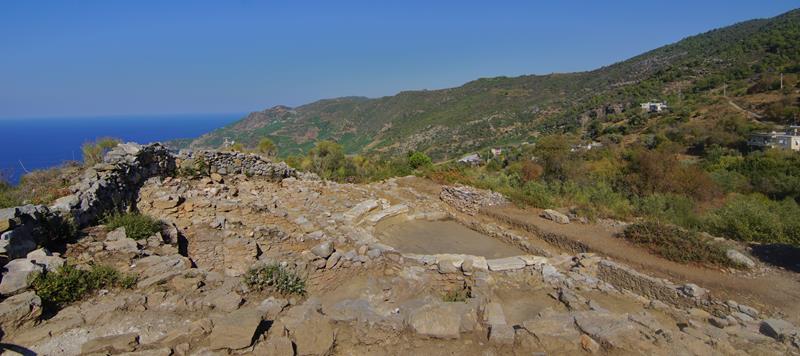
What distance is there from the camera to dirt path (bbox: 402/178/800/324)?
20.7 feet

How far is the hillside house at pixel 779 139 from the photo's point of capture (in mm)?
23703

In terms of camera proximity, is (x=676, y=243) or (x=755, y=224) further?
(x=755, y=224)

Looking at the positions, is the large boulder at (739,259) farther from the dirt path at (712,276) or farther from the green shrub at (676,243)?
the dirt path at (712,276)

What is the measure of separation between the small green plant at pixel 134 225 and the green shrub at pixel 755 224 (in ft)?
39.2

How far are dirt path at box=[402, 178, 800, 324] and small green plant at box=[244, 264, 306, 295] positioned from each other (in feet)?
22.1

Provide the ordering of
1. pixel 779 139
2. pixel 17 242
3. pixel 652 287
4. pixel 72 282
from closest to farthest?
pixel 72 282 < pixel 17 242 < pixel 652 287 < pixel 779 139

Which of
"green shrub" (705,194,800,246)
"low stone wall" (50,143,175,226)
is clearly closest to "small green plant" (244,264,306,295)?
"low stone wall" (50,143,175,226)

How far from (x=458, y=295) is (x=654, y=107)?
43.7m

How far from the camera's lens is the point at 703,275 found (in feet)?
23.6

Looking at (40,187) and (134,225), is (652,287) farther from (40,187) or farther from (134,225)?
(40,187)

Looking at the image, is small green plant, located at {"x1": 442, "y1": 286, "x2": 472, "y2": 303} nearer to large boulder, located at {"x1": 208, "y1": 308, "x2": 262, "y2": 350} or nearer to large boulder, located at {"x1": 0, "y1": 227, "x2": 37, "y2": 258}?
large boulder, located at {"x1": 208, "y1": 308, "x2": 262, "y2": 350}

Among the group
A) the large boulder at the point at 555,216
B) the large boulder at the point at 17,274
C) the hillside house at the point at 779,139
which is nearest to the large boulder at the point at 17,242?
the large boulder at the point at 17,274

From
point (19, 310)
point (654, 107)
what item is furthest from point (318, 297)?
point (654, 107)

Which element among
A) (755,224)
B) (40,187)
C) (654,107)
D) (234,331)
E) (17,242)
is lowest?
(755,224)
